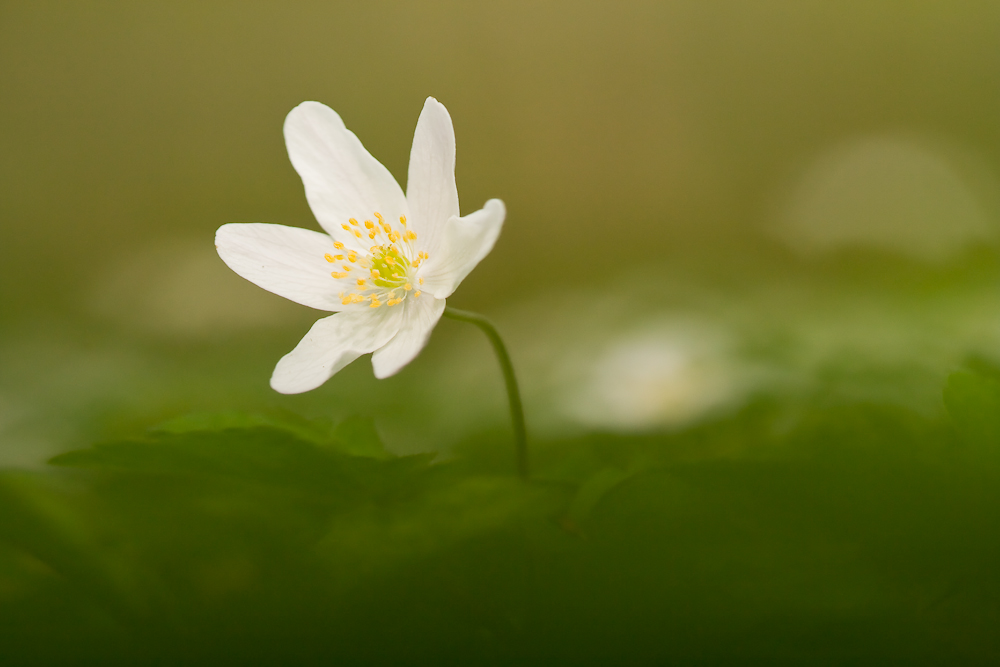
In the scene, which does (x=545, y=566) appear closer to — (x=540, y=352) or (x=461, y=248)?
(x=461, y=248)

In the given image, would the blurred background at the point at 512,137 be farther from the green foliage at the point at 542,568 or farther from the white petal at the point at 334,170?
the green foliage at the point at 542,568

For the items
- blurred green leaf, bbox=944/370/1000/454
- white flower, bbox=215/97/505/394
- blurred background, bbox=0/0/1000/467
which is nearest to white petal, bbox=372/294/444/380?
white flower, bbox=215/97/505/394

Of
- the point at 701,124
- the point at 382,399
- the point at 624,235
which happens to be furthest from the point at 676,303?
the point at 701,124

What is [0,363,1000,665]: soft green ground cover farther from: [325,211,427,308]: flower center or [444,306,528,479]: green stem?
A: [325,211,427,308]: flower center

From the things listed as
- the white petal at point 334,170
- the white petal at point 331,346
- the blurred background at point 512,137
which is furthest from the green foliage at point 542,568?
the blurred background at point 512,137

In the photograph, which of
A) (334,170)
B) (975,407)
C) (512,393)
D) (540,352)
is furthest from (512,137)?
(975,407)
